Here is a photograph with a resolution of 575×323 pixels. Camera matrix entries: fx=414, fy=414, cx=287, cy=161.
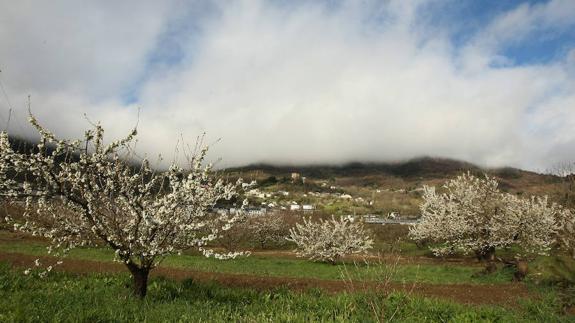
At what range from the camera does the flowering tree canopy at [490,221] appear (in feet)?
124

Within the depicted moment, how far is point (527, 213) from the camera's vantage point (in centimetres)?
3819

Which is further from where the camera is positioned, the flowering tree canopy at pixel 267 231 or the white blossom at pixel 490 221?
the flowering tree canopy at pixel 267 231

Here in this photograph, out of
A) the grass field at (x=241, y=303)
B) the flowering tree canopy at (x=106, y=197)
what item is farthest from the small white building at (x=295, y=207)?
the flowering tree canopy at (x=106, y=197)

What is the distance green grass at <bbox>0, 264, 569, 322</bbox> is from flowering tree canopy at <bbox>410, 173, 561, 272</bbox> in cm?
2422

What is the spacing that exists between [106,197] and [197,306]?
14.7 ft

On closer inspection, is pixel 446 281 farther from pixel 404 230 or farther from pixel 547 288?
pixel 404 230

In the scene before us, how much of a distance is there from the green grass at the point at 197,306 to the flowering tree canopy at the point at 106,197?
4.97ft

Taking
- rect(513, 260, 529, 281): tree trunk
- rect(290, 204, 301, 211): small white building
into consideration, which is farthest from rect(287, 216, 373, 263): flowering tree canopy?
rect(290, 204, 301, 211): small white building

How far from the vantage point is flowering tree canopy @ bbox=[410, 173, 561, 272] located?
37725mm

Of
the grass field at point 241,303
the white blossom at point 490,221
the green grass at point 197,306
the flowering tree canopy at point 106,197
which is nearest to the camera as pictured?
the grass field at point 241,303

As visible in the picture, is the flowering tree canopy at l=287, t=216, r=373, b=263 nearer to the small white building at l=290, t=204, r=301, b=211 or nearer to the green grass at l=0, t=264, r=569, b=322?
the green grass at l=0, t=264, r=569, b=322

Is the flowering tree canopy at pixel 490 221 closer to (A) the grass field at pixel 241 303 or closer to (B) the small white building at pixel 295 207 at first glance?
(A) the grass field at pixel 241 303

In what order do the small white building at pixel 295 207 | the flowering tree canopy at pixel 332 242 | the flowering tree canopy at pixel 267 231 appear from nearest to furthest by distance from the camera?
1. the flowering tree canopy at pixel 332 242
2. the flowering tree canopy at pixel 267 231
3. the small white building at pixel 295 207

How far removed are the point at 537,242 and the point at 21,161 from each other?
132ft
